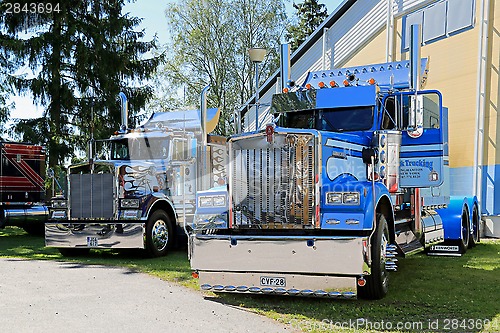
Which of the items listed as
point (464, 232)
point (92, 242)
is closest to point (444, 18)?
point (464, 232)

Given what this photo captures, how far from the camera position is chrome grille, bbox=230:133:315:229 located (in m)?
7.02

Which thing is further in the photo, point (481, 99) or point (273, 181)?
point (481, 99)

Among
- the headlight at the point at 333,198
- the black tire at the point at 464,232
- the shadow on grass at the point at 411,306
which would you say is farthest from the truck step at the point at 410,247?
the black tire at the point at 464,232

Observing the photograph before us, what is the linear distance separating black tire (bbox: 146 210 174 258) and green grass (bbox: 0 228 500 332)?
65 cm

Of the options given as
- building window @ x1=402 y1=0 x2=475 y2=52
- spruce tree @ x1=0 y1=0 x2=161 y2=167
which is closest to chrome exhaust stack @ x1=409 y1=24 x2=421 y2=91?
building window @ x1=402 y1=0 x2=475 y2=52

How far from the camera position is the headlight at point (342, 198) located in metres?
6.77

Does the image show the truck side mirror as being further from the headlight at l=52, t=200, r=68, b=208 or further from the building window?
the building window

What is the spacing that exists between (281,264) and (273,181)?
1.01 meters

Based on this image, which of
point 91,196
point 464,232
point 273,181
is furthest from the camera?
point 464,232

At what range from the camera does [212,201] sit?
24.7 ft

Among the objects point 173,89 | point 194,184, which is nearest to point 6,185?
point 194,184

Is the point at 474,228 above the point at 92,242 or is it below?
above

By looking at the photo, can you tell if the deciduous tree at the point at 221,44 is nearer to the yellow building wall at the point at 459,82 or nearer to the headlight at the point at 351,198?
the yellow building wall at the point at 459,82

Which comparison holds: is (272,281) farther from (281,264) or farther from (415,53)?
(415,53)
